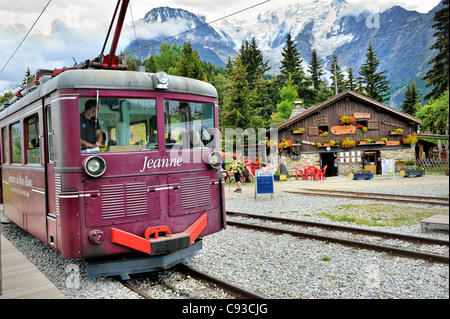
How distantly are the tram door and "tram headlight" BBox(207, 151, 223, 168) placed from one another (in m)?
2.30

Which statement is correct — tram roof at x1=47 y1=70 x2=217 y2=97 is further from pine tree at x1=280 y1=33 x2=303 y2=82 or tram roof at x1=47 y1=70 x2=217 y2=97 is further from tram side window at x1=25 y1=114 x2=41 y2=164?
pine tree at x1=280 y1=33 x2=303 y2=82

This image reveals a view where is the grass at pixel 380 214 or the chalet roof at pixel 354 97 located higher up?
the chalet roof at pixel 354 97

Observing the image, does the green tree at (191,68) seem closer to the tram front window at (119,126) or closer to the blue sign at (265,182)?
the blue sign at (265,182)

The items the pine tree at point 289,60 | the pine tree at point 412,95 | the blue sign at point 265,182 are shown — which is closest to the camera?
the pine tree at point 412,95

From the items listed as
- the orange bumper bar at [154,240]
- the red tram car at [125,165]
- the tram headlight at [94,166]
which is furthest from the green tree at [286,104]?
the tram headlight at [94,166]

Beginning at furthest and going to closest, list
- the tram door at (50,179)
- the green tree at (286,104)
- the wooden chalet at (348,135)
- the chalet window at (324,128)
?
the green tree at (286,104), the chalet window at (324,128), the wooden chalet at (348,135), the tram door at (50,179)

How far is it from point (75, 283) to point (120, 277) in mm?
640

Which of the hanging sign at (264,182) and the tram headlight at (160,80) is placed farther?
the hanging sign at (264,182)

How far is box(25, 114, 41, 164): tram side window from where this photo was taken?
5.79 meters

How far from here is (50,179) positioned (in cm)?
528

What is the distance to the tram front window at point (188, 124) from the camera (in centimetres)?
546

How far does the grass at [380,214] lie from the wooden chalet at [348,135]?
50.5ft

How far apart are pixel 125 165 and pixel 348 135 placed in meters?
23.8

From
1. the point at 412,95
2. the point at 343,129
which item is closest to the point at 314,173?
the point at 343,129
